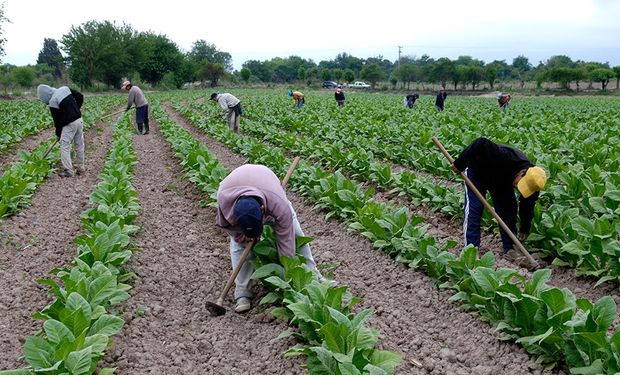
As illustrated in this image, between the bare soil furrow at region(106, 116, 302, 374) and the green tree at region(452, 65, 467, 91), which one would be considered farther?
the green tree at region(452, 65, 467, 91)

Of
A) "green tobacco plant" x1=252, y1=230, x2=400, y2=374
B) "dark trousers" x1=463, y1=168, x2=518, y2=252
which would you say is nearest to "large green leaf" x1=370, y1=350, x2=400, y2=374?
"green tobacco plant" x1=252, y1=230, x2=400, y2=374

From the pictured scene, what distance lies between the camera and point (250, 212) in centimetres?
412

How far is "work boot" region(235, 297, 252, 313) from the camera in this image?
4.76m

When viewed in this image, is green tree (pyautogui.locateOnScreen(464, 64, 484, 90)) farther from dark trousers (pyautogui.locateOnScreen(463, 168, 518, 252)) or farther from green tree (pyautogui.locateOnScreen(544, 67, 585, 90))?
dark trousers (pyautogui.locateOnScreen(463, 168, 518, 252))

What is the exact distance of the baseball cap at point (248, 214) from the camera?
13.5 ft

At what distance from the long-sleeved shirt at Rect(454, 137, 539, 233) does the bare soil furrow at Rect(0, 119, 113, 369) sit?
4.30 metres

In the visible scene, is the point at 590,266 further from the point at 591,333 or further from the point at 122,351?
the point at 122,351

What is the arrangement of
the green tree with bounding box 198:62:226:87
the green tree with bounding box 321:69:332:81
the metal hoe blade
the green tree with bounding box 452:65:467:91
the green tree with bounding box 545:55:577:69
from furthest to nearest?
the green tree with bounding box 545:55:577:69 < the green tree with bounding box 321:69:332:81 < the green tree with bounding box 198:62:226:87 < the green tree with bounding box 452:65:467:91 < the metal hoe blade

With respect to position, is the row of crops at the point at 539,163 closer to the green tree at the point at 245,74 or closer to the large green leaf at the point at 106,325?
the large green leaf at the point at 106,325

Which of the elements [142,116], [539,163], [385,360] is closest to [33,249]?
[385,360]

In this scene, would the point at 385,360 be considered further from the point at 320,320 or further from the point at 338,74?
the point at 338,74

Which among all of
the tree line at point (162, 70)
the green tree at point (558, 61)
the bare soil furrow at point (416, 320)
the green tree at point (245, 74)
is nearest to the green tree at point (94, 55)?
the tree line at point (162, 70)

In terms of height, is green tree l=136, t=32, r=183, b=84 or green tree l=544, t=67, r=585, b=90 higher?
green tree l=136, t=32, r=183, b=84

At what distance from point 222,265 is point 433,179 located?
16.4ft
